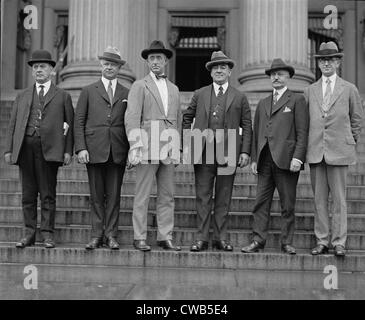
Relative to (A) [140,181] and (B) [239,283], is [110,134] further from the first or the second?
(B) [239,283]

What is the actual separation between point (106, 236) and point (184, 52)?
11420mm

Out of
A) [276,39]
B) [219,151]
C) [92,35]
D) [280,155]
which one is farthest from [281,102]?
[92,35]

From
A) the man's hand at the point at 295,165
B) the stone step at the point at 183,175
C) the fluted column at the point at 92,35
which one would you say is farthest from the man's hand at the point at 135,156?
the fluted column at the point at 92,35

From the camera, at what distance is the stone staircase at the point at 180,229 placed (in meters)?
6.46

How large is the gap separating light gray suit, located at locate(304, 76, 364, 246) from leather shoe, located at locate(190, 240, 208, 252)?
48.2 inches

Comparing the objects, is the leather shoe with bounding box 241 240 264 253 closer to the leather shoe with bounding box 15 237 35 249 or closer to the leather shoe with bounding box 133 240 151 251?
the leather shoe with bounding box 133 240 151 251

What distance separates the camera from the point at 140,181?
6668 mm

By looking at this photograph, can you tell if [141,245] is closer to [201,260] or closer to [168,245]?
[168,245]

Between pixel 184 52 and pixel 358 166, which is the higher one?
pixel 184 52

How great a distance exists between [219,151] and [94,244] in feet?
5.60

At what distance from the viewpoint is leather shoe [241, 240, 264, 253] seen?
6.59 meters

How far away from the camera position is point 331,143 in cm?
654

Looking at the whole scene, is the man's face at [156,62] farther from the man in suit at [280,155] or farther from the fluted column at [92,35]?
the fluted column at [92,35]
